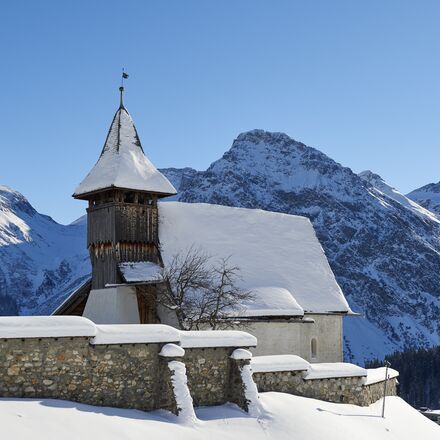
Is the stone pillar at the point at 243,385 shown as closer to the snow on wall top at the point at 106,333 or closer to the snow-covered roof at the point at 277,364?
the snow on wall top at the point at 106,333

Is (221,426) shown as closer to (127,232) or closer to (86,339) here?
(86,339)

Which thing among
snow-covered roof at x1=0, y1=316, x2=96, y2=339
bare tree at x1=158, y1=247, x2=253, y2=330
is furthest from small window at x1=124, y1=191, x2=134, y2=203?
snow-covered roof at x1=0, y1=316, x2=96, y2=339

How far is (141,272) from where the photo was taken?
32531 mm

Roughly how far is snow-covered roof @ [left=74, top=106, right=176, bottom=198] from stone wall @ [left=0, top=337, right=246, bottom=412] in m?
14.6

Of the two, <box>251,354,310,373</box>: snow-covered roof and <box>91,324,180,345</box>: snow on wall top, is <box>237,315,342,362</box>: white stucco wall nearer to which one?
<box>251,354,310,373</box>: snow-covered roof

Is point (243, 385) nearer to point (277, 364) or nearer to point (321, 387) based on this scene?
point (277, 364)

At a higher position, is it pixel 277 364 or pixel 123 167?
pixel 123 167

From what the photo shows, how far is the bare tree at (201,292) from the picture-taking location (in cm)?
2969

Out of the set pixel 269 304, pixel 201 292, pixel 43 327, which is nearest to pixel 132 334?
pixel 43 327

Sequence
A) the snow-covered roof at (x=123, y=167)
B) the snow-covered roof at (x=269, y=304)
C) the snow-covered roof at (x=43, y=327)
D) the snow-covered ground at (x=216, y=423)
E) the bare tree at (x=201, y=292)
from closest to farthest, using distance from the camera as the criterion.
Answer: the snow-covered ground at (x=216, y=423), the snow-covered roof at (x=43, y=327), the bare tree at (x=201, y=292), the snow-covered roof at (x=269, y=304), the snow-covered roof at (x=123, y=167)

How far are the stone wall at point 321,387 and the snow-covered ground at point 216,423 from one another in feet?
1.87

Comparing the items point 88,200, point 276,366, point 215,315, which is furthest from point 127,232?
point 276,366

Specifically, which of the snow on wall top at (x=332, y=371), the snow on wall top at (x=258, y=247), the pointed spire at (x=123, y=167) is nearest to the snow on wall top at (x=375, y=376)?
the snow on wall top at (x=332, y=371)

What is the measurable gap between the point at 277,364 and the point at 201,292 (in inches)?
331
